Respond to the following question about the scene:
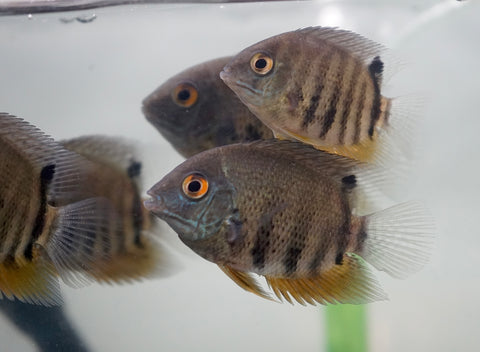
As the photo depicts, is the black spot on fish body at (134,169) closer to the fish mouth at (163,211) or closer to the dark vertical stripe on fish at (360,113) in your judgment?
the fish mouth at (163,211)

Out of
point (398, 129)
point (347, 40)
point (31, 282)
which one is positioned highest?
point (347, 40)

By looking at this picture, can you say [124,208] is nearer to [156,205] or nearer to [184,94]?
[184,94]

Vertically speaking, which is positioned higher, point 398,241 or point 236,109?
point 236,109

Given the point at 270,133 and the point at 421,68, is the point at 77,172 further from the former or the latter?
the point at 421,68

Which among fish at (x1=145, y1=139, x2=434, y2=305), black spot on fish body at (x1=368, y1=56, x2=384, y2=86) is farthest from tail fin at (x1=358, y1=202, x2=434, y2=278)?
black spot on fish body at (x1=368, y1=56, x2=384, y2=86)

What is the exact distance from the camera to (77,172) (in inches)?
46.3

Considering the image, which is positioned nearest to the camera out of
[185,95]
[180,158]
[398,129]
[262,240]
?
[262,240]

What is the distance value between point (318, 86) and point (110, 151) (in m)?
0.96

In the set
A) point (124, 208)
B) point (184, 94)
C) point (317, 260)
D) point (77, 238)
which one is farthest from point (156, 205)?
point (124, 208)

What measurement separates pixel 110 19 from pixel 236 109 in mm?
1729

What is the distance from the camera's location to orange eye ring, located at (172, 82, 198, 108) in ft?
5.06

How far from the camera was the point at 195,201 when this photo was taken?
1.07 metres

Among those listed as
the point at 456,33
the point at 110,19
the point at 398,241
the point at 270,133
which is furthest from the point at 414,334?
the point at 110,19

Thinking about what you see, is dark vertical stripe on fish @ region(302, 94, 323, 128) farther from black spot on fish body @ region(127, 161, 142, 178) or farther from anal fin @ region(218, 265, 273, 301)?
black spot on fish body @ region(127, 161, 142, 178)
